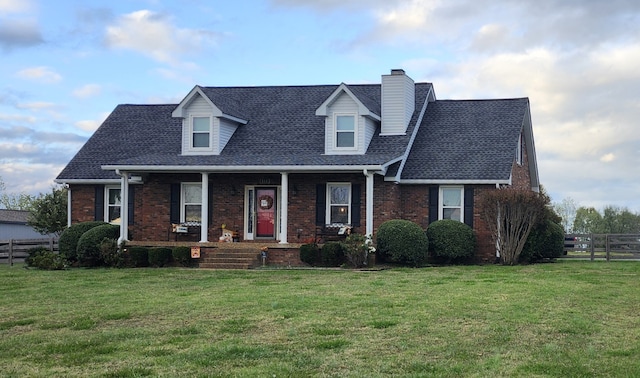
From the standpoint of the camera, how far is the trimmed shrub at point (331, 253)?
77.0 feet

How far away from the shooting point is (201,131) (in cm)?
2772

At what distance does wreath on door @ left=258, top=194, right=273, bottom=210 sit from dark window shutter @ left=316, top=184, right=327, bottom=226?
1.99m

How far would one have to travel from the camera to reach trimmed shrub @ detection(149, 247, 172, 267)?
24609 millimetres

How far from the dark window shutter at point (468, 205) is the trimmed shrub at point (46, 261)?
13.7m

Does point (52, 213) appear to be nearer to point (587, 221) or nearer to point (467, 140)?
point (467, 140)

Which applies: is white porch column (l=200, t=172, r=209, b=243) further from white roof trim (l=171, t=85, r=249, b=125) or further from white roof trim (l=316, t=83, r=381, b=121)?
white roof trim (l=316, t=83, r=381, b=121)

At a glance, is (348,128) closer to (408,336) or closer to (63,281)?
(63,281)

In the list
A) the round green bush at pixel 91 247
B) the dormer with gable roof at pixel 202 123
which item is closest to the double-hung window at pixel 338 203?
the dormer with gable roof at pixel 202 123

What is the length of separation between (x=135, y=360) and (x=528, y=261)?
1905 centimetres

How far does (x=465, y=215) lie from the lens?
26.0 metres

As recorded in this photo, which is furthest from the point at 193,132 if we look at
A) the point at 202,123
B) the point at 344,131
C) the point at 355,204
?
the point at 355,204

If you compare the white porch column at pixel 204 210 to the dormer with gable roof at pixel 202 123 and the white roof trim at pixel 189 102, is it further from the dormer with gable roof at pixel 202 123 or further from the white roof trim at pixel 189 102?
the white roof trim at pixel 189 102

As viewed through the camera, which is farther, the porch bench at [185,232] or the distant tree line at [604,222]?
the distant tree line at [604,222]

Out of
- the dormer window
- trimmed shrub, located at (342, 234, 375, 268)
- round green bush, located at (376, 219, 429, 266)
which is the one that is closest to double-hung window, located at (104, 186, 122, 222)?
the dormer window
